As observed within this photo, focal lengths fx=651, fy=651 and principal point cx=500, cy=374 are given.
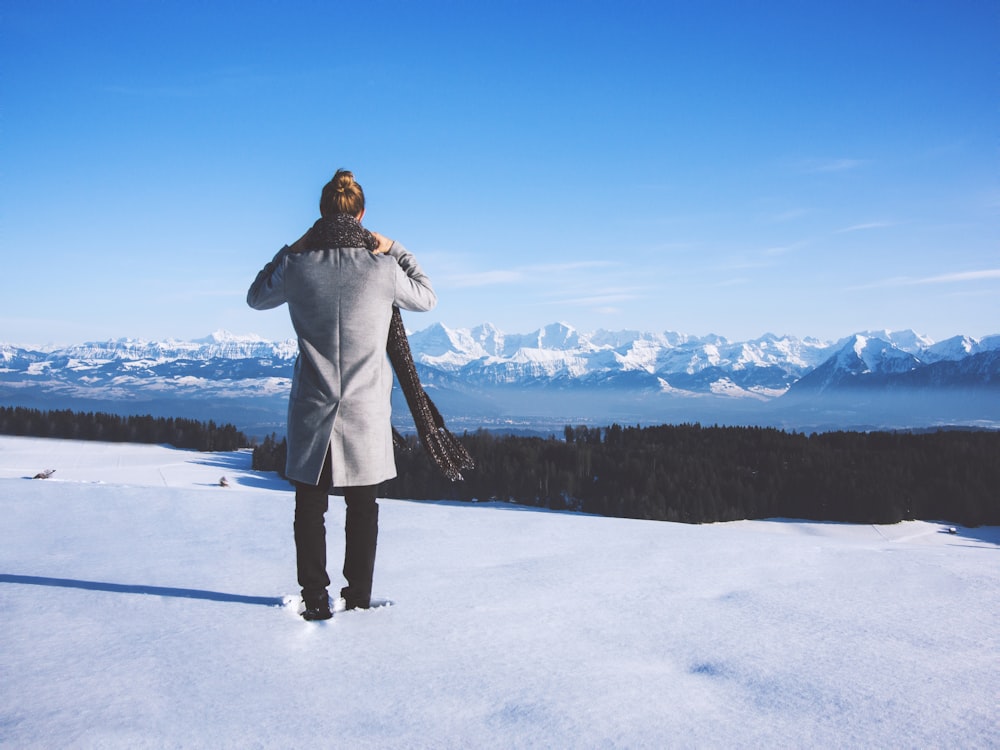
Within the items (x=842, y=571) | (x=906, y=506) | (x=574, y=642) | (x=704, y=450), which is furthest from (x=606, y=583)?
(x=704, y=450)

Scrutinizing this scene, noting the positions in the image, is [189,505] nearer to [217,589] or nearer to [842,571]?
[217,589]

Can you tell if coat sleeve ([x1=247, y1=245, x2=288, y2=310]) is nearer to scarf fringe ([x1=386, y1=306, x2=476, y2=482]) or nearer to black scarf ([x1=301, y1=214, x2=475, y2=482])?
black scarf ([x1=301, y1=214, x2=475, y2=482])

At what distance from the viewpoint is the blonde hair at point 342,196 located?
11.9 ft

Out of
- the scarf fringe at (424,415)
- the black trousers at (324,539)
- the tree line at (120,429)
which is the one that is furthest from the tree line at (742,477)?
the black trousers at (324,539)

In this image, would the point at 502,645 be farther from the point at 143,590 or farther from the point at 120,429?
the point at 120,429

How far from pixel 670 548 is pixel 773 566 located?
3.07 feet

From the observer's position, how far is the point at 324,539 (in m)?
3.51

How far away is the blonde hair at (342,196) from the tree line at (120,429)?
1462 inches

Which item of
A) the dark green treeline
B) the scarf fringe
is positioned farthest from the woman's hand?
the dark green treeline

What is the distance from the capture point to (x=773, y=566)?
480cm

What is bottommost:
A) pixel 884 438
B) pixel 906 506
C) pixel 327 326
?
pixel 906 506

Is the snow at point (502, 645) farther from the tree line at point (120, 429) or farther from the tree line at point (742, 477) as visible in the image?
the tree line at point (120, 429)

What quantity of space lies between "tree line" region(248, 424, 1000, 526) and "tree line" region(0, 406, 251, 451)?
15.4 feet

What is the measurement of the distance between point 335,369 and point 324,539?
92 cm
